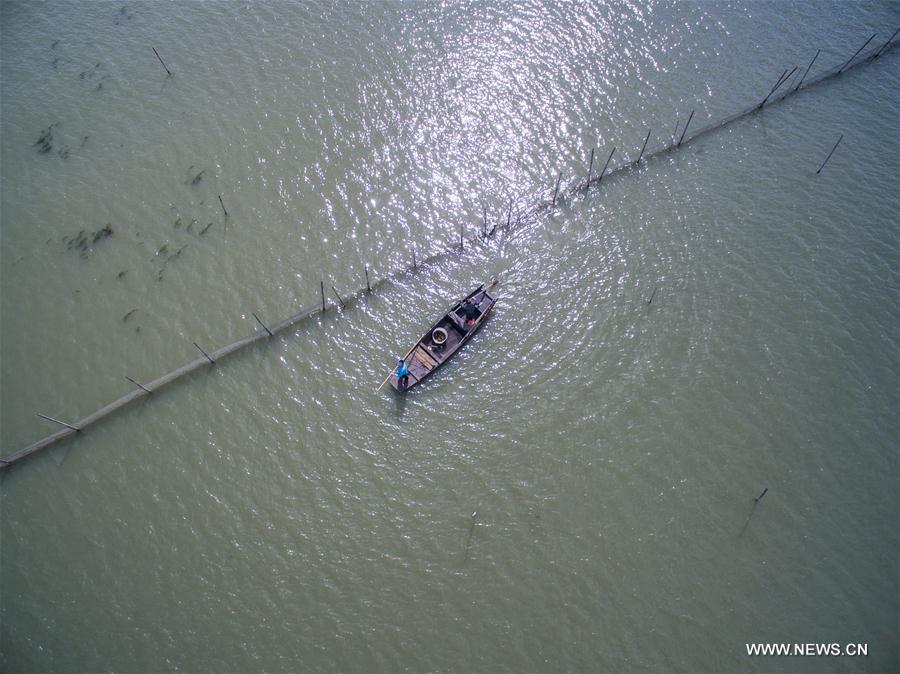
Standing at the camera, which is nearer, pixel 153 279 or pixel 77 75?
pixel 153 279

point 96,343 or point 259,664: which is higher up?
point 96,343

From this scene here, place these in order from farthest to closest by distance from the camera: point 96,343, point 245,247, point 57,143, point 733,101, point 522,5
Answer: point 522,5
point 733,101
point 57,143
point 245,247
point 96,343

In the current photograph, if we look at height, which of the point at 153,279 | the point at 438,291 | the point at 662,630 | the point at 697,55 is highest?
the point at 697,55

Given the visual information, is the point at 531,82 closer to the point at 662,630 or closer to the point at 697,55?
the point at 697,55

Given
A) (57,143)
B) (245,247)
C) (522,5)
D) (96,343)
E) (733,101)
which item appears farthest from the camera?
(522,5)

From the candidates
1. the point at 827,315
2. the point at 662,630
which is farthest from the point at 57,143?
the point at 827,315

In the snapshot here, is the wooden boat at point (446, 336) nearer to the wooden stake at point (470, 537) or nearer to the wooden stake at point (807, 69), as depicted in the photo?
the wooden stake at point (470, 537)
